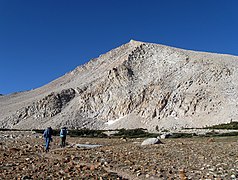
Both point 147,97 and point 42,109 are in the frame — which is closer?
point 147,97

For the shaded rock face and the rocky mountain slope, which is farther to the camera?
the shaded rock face

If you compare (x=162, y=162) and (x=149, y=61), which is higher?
(x=149, y=61)

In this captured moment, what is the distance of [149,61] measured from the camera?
110 meters

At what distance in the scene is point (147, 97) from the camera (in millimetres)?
92500

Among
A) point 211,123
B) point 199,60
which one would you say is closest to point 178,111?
point 211,123

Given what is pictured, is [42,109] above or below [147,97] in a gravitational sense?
below

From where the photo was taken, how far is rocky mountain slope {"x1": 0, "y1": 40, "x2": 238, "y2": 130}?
262ft

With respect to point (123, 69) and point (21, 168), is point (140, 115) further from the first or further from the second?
point (21, 168)

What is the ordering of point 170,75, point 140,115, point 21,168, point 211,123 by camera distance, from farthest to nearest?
point 170,75
point 140,115
point 211,123
point 21,168

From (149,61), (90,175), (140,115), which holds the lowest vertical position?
(90,175)

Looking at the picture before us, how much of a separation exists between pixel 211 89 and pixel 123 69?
32285mm

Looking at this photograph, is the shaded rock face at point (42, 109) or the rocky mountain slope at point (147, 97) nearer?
the rocky mountain slope at point (147, 97)

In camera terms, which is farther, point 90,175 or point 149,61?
point 149,61

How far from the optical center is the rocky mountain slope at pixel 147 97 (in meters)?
79.9
